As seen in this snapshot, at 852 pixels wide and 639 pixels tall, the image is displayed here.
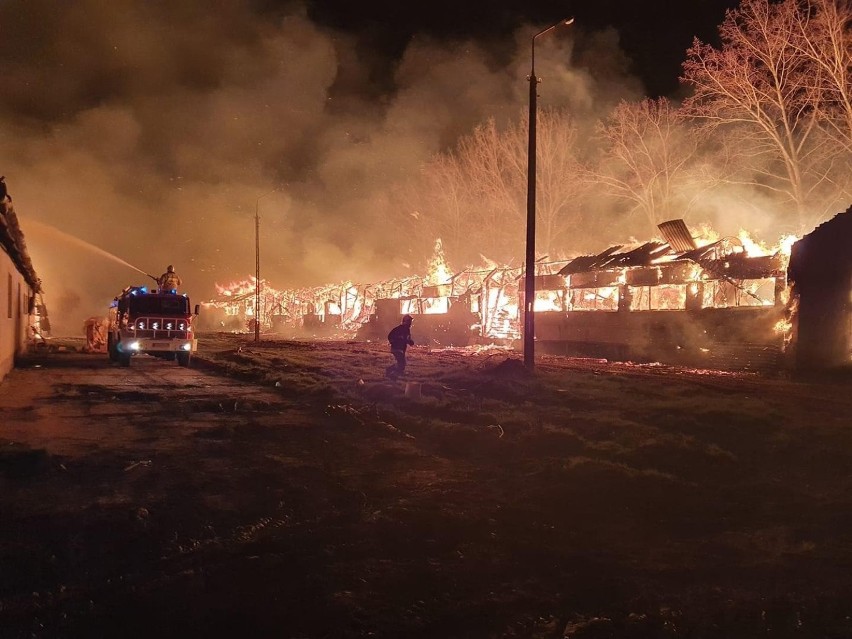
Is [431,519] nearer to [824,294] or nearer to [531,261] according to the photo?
[531,261]

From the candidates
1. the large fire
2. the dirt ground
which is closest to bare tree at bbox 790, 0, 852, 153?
the large fire

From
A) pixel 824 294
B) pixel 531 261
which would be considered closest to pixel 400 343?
pixel 531 261

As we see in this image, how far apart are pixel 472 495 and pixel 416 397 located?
226 inches

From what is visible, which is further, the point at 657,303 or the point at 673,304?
the point at 657,303

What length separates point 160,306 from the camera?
19.9m

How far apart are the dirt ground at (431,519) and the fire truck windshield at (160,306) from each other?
837cm

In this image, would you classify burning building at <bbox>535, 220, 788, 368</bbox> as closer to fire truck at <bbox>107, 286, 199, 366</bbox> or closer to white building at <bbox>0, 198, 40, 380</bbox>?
fire truck at <bbox>107, 286, 199, 366</bbox>

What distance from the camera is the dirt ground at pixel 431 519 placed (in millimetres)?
3633

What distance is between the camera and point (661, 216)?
3775 centimetres

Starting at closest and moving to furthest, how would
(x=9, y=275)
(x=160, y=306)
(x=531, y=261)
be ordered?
(x=531, y=261)
(x=9, y=275)
(x=160, y=306)

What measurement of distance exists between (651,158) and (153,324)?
29.1m

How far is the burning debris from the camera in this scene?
53.9 feet

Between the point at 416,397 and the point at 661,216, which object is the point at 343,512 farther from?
the point at 661,216

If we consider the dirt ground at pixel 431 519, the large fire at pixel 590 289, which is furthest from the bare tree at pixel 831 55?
the dirt ground at pixel 431 519
